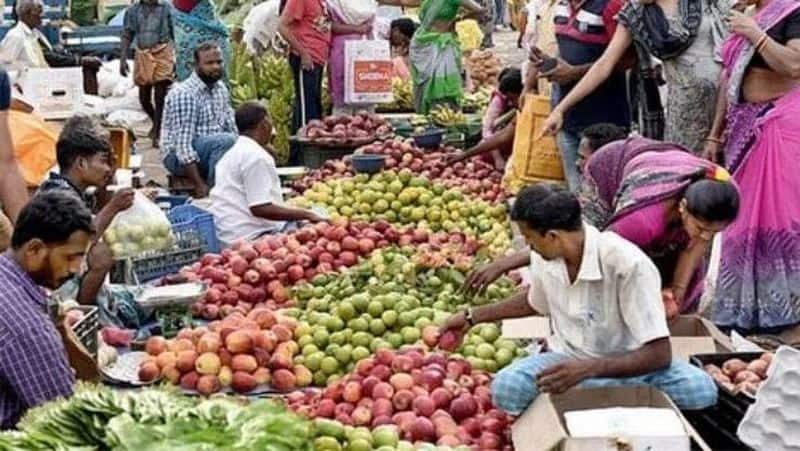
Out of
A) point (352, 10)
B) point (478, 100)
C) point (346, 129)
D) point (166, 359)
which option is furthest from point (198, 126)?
point (478, 100)

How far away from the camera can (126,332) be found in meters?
5.77

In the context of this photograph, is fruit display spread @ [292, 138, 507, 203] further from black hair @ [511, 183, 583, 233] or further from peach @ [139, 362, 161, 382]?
black hair @ [511, 183, 583, 233]

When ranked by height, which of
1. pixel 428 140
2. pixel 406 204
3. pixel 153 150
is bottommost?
pixel 153 150

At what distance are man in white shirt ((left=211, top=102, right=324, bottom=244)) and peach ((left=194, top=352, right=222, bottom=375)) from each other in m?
1.98

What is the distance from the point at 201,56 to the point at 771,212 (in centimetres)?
431

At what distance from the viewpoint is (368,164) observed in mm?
8445

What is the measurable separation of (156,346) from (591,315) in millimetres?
2022

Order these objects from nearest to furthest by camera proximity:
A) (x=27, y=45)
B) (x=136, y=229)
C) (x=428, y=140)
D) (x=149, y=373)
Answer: (x=149, y=373)
(x=136, y=229)
(x=428, y=140)
(x=27, y=45)

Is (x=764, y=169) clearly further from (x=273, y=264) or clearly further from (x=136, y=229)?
(x=136, y=229)

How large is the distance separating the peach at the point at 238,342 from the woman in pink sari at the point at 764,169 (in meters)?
2.12

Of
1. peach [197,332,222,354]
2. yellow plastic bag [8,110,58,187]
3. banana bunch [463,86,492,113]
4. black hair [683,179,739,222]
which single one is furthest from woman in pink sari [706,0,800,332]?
banana bunch [463,86,492,113]

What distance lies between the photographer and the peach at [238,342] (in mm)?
5289

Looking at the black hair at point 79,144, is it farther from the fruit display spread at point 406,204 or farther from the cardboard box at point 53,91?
the cardboard box at point 53,91

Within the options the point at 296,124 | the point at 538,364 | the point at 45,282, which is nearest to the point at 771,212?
the point at 538,364
